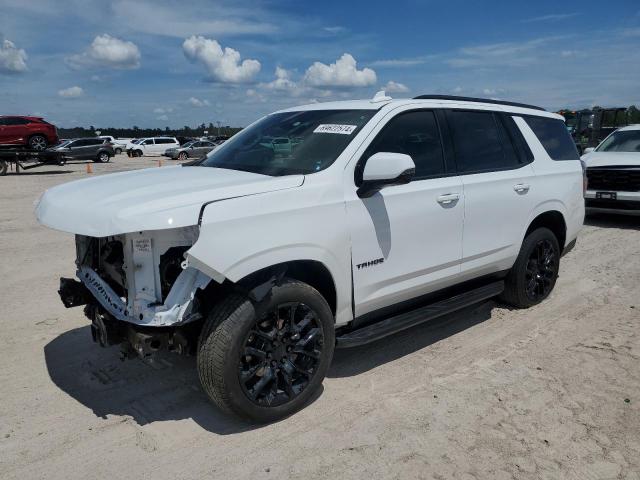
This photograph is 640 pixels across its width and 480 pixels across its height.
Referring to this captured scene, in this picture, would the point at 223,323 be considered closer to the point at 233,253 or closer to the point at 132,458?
the point at 233,253

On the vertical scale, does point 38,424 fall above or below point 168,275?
below

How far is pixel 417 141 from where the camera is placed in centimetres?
407

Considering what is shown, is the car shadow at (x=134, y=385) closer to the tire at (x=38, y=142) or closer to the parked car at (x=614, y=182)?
the parked car at (x=614, y=182)

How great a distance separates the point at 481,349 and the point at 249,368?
7.21 ft

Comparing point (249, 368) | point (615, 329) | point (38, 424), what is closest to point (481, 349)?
point (615, 329)

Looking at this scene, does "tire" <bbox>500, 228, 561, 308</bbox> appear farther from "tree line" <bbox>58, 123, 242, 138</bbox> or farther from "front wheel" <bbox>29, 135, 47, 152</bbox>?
"tree line" <bbox>58, 123, 242, 138</bbox>

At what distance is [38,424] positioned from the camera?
3326 millimetres

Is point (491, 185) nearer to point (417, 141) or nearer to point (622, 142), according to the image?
point (417, 141)

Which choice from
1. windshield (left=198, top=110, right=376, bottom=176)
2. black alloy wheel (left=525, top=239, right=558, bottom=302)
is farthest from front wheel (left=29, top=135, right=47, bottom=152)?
black alloy wheel (left=525, top=239, right=558, bottom=302)

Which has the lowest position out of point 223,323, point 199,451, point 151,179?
point 199,451

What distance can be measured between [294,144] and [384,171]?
835 mm

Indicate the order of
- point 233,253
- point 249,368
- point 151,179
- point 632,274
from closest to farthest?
point 233,253, point 249,368, point 151,179, point 632,274

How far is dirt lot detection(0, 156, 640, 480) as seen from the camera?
116 inches

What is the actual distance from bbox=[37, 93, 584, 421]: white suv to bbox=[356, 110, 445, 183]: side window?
1cm
